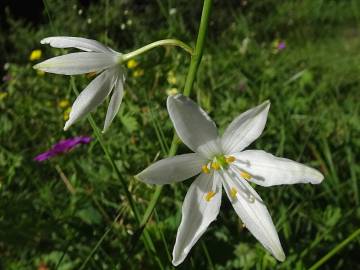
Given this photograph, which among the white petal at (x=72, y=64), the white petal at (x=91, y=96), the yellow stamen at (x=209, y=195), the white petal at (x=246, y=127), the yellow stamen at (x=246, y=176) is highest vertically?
the white petal at (x=72, y=64)

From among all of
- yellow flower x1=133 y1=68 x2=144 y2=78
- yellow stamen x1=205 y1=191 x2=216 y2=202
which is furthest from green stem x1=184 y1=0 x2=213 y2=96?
yellow flower x1=133 y1=68 x2=144 y2=78

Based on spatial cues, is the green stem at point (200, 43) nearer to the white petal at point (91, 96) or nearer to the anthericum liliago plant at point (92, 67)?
the anthericum liliago plant at point (92, 67)

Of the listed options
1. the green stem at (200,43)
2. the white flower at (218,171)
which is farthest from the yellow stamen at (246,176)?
the green stem at (200,43)

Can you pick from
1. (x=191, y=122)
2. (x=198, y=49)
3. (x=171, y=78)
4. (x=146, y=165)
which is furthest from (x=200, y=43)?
(x=171, y=78)

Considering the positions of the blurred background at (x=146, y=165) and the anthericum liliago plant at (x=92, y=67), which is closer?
the anthericum liliago plant at (x=92, y=67)

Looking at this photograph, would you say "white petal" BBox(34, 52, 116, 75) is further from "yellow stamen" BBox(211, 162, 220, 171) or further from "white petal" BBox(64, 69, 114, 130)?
"yellow stamen" BBox(211, 162, 220, 171)

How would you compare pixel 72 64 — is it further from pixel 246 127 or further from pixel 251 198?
pixel 251 198

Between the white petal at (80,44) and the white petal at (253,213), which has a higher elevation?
the white petal at (80,44)

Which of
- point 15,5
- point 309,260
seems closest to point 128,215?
point 309,260
